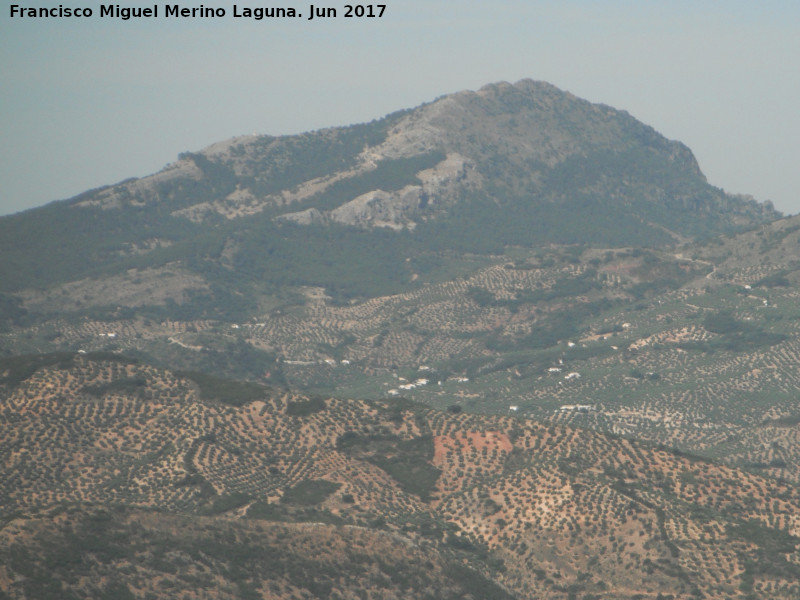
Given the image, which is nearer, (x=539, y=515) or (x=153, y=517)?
(x=153, y=517)

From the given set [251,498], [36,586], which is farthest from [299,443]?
[36,586]

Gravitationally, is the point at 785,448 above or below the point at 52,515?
below

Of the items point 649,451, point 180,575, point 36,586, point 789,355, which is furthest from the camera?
point 789,355

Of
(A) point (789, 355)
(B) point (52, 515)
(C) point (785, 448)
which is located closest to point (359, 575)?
(B) point (52, 515)

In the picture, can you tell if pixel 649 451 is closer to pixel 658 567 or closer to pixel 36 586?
pixel 658 567

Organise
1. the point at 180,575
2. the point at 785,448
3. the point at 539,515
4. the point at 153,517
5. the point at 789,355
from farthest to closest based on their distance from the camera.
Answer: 1. the point at 789,355
2. the point at 785,448
3. the point at 539,515
4. the point at 153,517
5. the point at 180,575

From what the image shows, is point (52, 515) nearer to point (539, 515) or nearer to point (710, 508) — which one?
point (539, 515)
